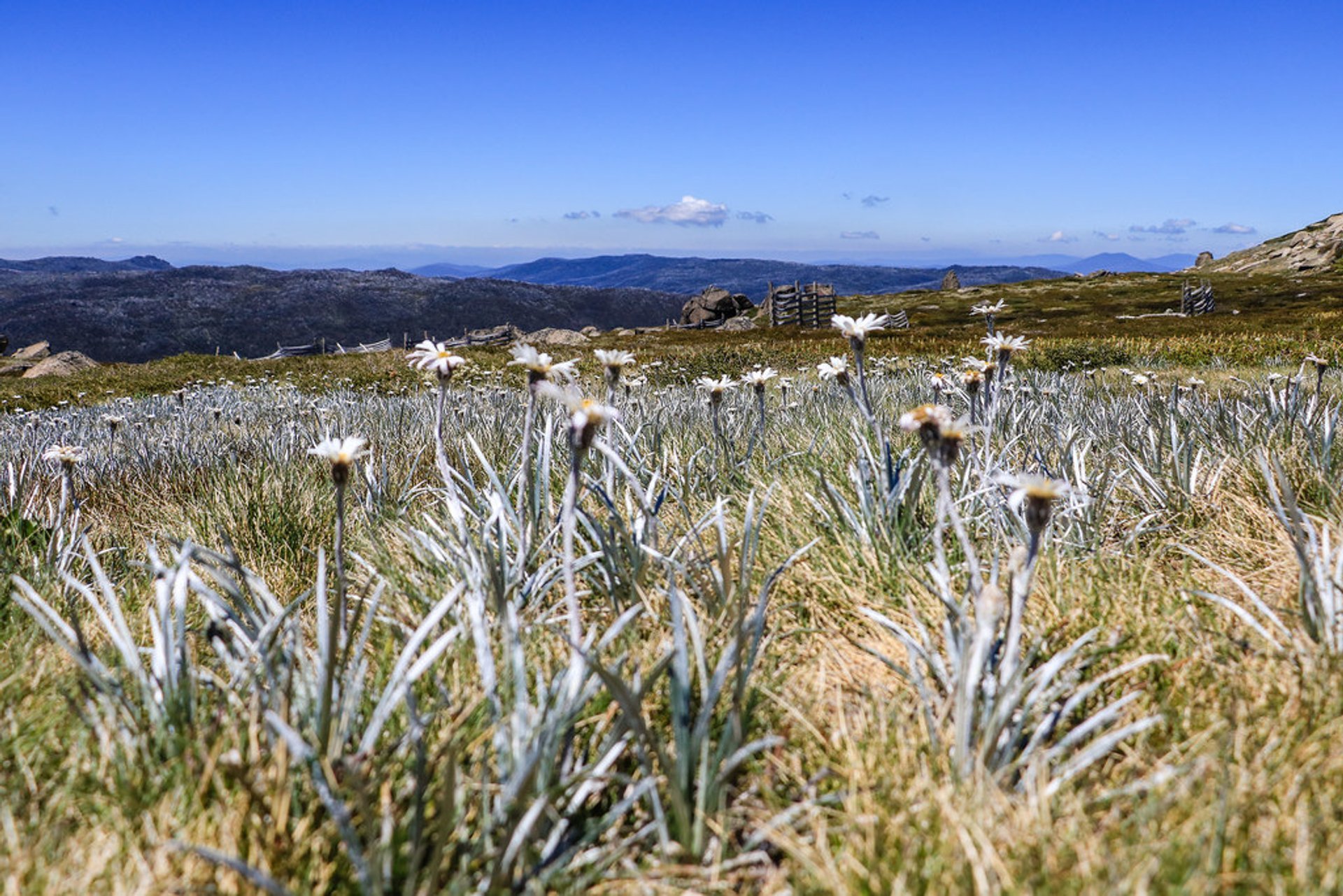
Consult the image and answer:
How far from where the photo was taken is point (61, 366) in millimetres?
26172

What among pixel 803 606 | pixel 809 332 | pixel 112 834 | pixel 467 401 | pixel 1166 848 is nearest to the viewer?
pixel 1166 848

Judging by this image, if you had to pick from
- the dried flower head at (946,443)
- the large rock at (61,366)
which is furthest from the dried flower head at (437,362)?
the large rock at (61,366)

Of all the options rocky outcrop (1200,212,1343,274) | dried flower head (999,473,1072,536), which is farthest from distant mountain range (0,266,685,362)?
dried flower head (999,473,1072,536)

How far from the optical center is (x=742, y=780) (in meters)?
1.81

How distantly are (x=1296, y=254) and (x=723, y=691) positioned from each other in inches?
4360

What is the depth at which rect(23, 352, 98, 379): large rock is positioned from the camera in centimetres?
2489

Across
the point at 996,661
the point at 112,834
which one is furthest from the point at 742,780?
the point at 112,834

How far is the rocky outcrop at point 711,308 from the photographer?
6975 centimetres

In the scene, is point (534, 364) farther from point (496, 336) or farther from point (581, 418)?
point (496, 336)

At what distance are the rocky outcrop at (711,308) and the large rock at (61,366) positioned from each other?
152ft

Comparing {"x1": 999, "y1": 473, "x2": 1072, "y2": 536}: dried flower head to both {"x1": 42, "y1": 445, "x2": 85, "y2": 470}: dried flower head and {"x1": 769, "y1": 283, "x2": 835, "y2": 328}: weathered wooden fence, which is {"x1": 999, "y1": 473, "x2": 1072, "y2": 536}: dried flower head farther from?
{"x1": 769, "y1": 283, "x2": 835, "y2": 328}: weathered wooden fence

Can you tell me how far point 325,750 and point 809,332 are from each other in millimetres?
28704

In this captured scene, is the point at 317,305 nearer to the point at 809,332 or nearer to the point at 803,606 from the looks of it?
the point at 809,332

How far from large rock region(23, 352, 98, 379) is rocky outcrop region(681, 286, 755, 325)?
152 ft
